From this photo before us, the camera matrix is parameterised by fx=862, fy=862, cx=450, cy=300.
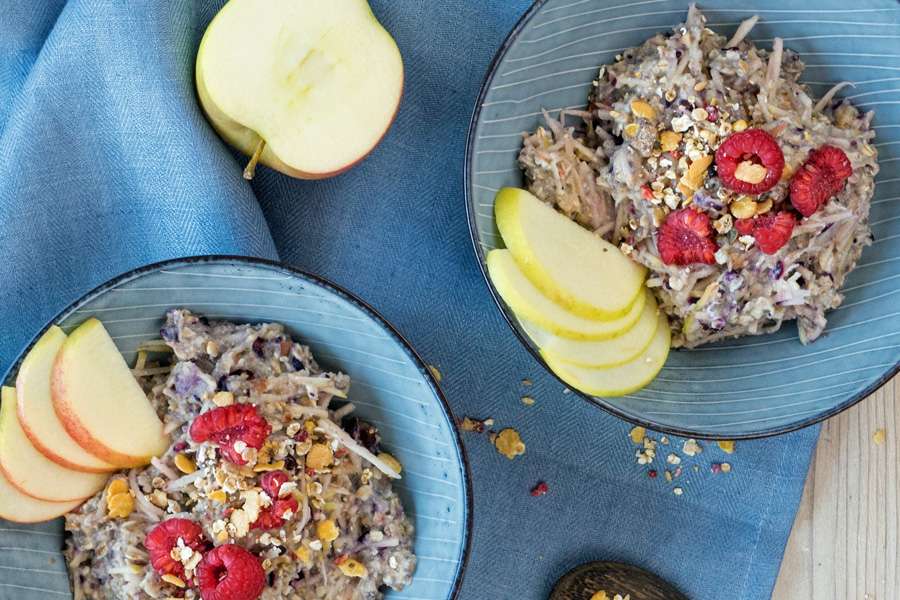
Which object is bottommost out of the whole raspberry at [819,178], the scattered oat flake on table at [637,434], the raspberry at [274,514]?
the scattered oat flake on table at [637,434]

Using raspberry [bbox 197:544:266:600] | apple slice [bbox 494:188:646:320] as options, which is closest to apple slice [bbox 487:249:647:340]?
apple slice [bbox 494:188:646:320]

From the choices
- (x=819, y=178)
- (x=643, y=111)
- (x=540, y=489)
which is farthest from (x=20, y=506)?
(x=819, y=178)

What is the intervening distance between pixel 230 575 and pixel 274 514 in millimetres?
180

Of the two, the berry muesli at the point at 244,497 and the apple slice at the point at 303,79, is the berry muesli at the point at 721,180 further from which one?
the berry muesli at the point at 244,497

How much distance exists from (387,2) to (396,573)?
1775 millimetres

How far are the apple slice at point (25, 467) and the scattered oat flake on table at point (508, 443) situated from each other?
4.21 ft

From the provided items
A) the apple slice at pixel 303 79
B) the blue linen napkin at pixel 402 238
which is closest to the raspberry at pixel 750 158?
the blue linen napkin at pixel 402 238

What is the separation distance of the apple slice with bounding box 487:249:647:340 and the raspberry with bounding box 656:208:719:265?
266 millimetres

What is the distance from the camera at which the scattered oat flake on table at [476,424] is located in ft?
9.30

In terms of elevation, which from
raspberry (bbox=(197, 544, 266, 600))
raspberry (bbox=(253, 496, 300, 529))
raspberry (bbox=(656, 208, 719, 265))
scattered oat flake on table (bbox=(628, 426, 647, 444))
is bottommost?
scattered oat flake on table (bbox=(628, 426, 647, 444))

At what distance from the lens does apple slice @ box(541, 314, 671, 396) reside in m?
2.45

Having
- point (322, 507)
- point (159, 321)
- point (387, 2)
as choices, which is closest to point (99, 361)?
point (159, 321)

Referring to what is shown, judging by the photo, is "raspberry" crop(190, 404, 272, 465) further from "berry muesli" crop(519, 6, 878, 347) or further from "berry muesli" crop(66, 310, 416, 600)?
"berry muesli" crop(519, 6, 878, 347)

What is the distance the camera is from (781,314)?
8.46 feet
